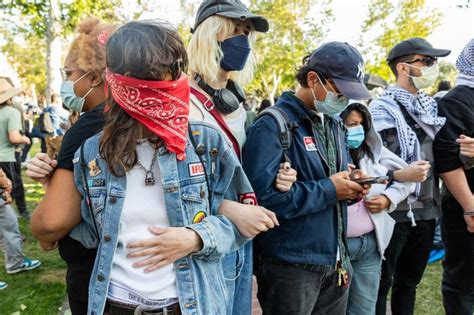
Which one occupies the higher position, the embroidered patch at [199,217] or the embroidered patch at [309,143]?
the embroidered patch at [309,143]

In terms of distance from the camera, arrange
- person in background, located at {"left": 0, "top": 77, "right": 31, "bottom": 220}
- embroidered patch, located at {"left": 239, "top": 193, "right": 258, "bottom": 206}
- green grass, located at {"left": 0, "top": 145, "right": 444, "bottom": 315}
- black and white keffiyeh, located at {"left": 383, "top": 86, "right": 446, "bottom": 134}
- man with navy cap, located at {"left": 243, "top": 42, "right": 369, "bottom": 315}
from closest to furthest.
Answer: embroidered patch, located at {"left": 239, "top": 193, "right": 258, "bottom": 206} → man with navy cap, located at {"left": 243, "top": 42, "right": 369, "bottom": 315} → black and white keffiyeh, located at {"left": 383, "top": 86, "right": 446, "bottom": 134} → green grass, located at {"left": 0, "top": 145, "right": 444, "bottom": 315} → person in background, located at {"left": 0, "top": 77, "right": 31, "bottom": 220}

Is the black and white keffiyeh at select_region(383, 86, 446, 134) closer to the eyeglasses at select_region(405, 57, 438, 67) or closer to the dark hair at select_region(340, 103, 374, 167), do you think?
the eyeglasses at select_region(405, 57, 438, 67)

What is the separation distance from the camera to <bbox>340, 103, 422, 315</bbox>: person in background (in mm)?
2664

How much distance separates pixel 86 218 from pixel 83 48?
81 centimetres

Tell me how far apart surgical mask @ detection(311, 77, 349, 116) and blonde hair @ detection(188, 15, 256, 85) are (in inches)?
22.1

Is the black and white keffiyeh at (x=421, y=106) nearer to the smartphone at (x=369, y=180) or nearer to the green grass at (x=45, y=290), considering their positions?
the smartphone at (x=369, y=180)

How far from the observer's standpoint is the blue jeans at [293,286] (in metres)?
2.16

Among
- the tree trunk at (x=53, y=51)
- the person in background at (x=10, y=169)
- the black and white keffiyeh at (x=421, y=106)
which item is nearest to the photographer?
the black and white keffiyeh at (x=421, y=106)

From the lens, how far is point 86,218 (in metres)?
1.69

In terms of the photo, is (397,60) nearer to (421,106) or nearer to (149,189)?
(421,106)

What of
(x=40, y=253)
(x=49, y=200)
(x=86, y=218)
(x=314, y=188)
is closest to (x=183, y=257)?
(x=86, y=218)

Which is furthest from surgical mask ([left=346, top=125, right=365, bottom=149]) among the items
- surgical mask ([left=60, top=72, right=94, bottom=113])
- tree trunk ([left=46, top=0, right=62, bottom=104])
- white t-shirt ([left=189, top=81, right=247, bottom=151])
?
tree trunk ([left=46, top=0, right=62, bottom=104])

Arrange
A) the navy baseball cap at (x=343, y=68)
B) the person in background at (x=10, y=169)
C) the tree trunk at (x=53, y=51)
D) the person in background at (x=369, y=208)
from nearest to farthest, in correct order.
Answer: the navy baseball cap at (x=343, y=68) → the person in background at (x=369, y=208) → the person in background at (x=10, y=169) → the tree trunk at (x=53, y=51)

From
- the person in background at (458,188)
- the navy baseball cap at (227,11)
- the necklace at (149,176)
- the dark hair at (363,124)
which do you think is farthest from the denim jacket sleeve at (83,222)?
the person in background at (458,188)
